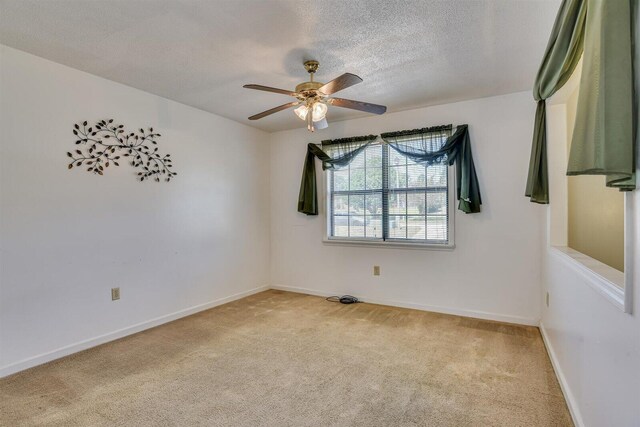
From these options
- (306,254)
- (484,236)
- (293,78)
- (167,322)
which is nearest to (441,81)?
(293,78)

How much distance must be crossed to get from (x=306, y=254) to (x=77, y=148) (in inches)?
117

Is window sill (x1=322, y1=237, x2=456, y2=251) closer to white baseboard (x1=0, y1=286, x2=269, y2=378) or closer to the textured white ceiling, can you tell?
white baseboard (x1=0, y1=286, x2=269, y2=378)

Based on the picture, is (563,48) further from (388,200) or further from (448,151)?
(388,200)

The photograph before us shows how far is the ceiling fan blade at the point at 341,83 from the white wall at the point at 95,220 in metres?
2.15

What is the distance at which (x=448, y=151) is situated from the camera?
12.1ft

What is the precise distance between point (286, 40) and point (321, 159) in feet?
7.67

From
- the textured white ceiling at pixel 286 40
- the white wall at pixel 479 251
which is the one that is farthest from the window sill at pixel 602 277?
the textured white ceiling at pixel 286 40

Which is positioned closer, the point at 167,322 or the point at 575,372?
the point at 575,372

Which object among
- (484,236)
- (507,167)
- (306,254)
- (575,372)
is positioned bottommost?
(575,372)

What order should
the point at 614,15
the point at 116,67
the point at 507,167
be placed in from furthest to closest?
the point at 507,167
the point at 116,67
the point at 614,15

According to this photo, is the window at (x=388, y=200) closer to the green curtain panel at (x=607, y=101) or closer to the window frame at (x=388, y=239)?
the window frame at (x=388, y=239)

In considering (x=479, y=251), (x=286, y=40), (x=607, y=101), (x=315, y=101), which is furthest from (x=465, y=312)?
(x=286, y=40)

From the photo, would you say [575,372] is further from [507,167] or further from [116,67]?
[116,67]

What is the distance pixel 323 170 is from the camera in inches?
183
